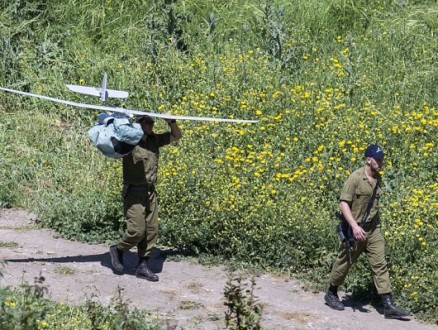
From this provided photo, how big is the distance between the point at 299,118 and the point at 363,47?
2137mm

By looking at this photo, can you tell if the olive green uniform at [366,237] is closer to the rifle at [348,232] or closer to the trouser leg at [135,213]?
the rifle at [348,232]

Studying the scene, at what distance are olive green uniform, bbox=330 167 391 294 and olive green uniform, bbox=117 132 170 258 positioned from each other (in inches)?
70.5

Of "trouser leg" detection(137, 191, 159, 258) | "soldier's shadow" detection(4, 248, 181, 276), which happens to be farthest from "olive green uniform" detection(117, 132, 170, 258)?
"soldier's shadow" detection(4, 248, 181, 276)

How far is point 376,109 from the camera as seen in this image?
12.6 m

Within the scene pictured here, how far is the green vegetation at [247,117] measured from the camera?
1059cm

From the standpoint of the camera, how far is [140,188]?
10.0 m

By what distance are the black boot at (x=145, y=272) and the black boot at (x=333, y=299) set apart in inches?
63.9

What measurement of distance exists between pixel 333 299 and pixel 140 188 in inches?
80.1

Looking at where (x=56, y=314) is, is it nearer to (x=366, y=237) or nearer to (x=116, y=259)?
(x=116, y=259)

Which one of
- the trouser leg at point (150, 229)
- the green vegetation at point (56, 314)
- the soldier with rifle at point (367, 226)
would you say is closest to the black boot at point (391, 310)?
the soldier with rifle at point (367, 226)

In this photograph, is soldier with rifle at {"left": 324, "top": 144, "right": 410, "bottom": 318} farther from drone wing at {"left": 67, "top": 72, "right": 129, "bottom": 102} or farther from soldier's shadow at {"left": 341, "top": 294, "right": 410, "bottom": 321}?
drone wing at {"left": 67, "top": 72, "right": 129, "bottom": 102}

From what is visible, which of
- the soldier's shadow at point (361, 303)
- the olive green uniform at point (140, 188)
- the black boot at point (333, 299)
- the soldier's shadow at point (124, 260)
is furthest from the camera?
the soldier's shadow at point (124, 260)

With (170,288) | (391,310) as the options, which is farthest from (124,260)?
(391,310)

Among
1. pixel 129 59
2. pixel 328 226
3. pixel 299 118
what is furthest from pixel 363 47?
pixel 328 226
